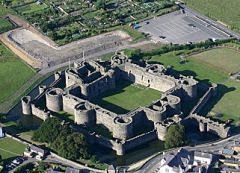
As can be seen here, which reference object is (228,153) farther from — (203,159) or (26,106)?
(26,106)

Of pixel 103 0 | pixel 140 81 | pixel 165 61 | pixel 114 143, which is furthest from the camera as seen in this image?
pixel 103 0

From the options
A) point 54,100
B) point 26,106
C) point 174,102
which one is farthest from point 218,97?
point 26,106

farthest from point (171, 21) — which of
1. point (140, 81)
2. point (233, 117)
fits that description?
point (233, 117)

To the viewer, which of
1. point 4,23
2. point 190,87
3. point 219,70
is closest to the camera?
point 190,87

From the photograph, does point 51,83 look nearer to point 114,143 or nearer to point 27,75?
point 27,75

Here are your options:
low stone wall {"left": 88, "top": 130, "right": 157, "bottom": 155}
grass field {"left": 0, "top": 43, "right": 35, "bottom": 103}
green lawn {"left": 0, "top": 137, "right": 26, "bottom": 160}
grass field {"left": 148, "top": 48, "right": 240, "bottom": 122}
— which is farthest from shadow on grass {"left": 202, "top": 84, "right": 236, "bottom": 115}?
grass field {"left": 0, "top": 43, "right": 35, "bottom": 103}

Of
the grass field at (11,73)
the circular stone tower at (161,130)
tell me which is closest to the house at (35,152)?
the circular stone tower at (161,130)
